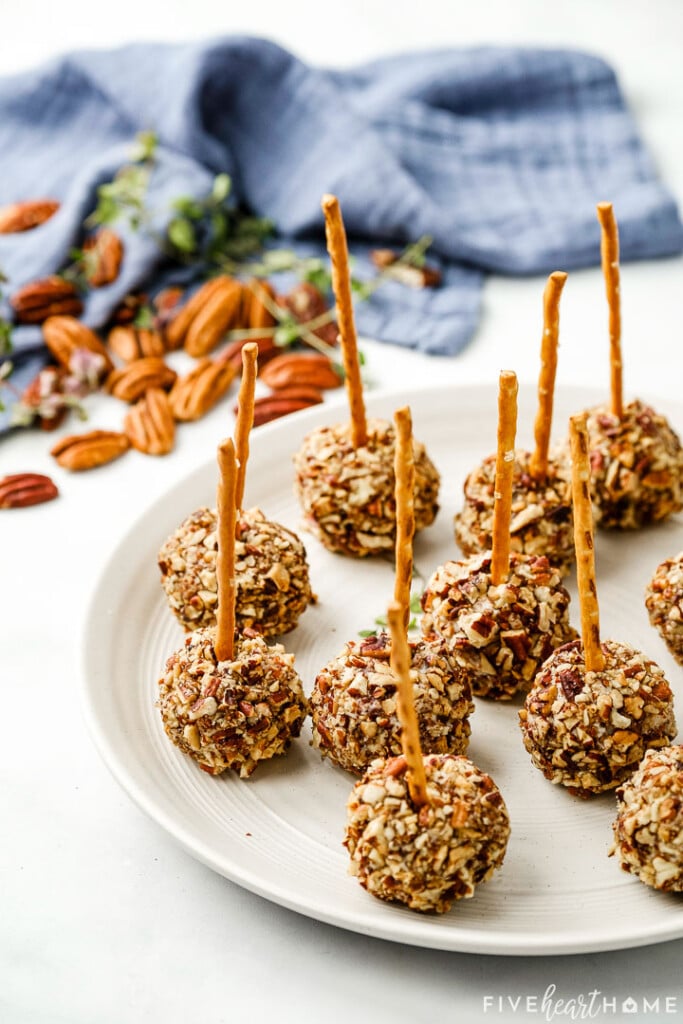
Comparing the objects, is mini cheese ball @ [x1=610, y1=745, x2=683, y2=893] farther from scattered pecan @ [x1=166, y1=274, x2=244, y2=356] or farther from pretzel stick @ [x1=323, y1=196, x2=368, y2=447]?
scattered pecan @ [x1=166, y1=274, x2=244, y2=356]

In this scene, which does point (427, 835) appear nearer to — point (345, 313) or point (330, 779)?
point (330, 779)

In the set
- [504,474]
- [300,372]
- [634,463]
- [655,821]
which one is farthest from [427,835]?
[300,372]

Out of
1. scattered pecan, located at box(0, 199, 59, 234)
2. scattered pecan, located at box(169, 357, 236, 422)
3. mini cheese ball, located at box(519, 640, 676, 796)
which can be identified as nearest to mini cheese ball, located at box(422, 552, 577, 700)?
mini cheese ball, located at box(519, 640, 676, 796)

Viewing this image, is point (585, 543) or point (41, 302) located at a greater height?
point (585, 543)

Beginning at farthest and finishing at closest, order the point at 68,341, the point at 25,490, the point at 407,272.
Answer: the point at 407,272 → the point at 68,341 → the point at 25,490

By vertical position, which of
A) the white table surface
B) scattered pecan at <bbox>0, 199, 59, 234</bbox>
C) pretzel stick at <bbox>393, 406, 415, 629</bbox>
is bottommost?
the white table surface

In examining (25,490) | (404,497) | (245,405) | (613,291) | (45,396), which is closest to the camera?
(404,497)
